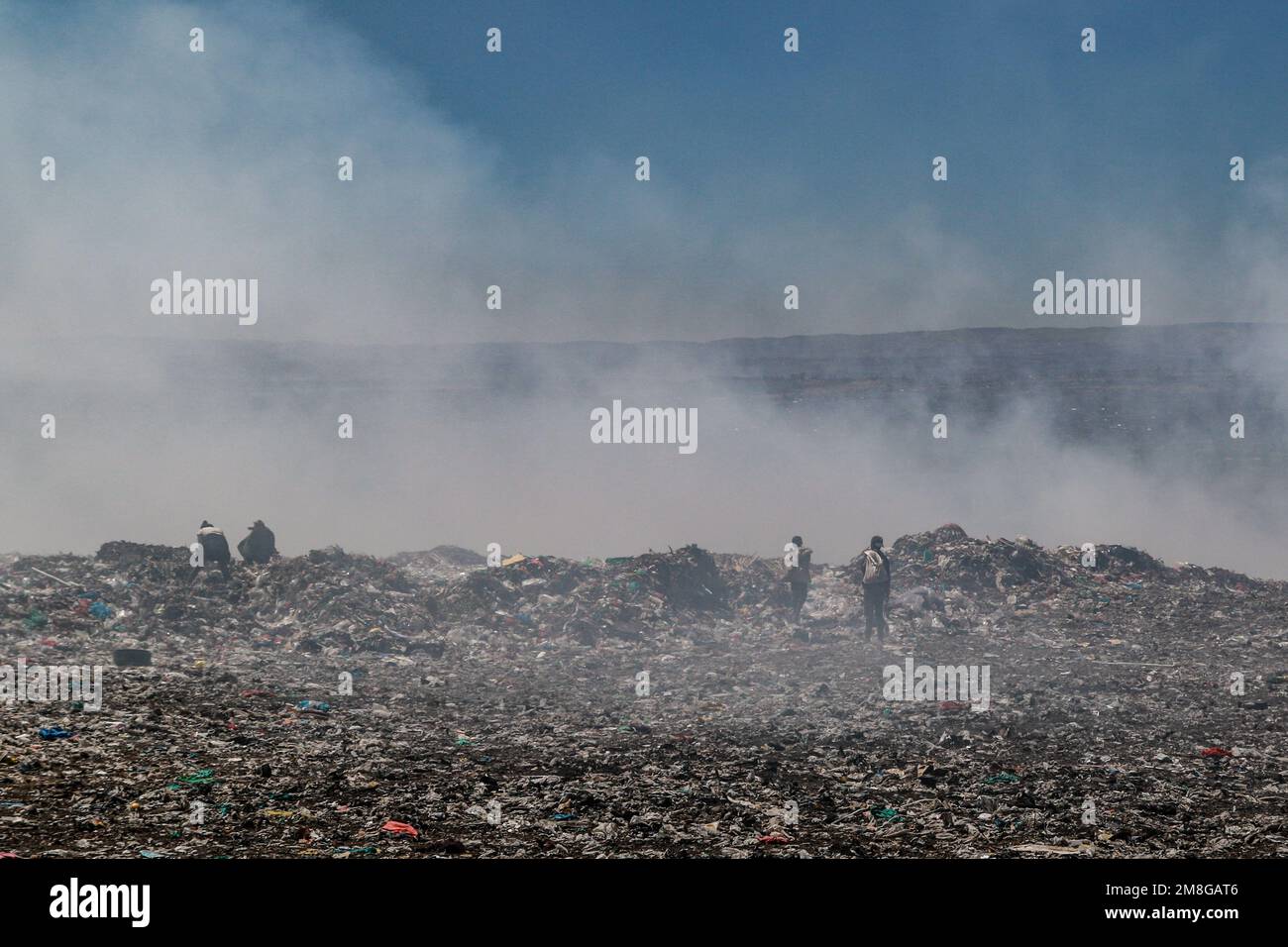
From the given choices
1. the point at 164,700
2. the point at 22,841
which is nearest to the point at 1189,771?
the point at 22,841

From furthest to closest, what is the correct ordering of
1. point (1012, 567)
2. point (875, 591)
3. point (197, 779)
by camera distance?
1. point (1012, 567)
2. point (875, 591)
3. point (197, 779)

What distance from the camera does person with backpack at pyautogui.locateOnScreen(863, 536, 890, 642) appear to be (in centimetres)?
1750

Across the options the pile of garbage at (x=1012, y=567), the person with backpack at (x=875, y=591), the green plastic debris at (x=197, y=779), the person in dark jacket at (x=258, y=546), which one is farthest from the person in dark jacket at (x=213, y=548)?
the pile of garbage at (x=1012, y=567)

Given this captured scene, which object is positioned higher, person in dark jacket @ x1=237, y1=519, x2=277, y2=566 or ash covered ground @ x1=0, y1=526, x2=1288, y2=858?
person in dark jacket @ x1=237, y1=519, x2=277, y2=566

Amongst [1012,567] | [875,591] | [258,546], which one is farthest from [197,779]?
[1012,567]

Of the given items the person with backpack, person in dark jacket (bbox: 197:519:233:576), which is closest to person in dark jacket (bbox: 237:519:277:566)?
person in dark jacket (bbox: 197:519:233:576)

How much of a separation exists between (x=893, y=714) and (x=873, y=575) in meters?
5.38

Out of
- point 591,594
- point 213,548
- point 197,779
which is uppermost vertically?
point 213,548

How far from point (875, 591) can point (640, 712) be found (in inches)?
252

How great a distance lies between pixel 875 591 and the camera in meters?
17.5

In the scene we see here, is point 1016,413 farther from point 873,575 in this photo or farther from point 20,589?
point 20,589

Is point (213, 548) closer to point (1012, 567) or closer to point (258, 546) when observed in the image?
point (258, 546)

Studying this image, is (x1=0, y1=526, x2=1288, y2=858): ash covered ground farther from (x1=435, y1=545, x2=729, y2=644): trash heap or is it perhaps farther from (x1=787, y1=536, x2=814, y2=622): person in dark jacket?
(x1=787, y1=536, x2=814, y2=622): person in dark jacket

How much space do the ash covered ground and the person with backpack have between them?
40 cm
